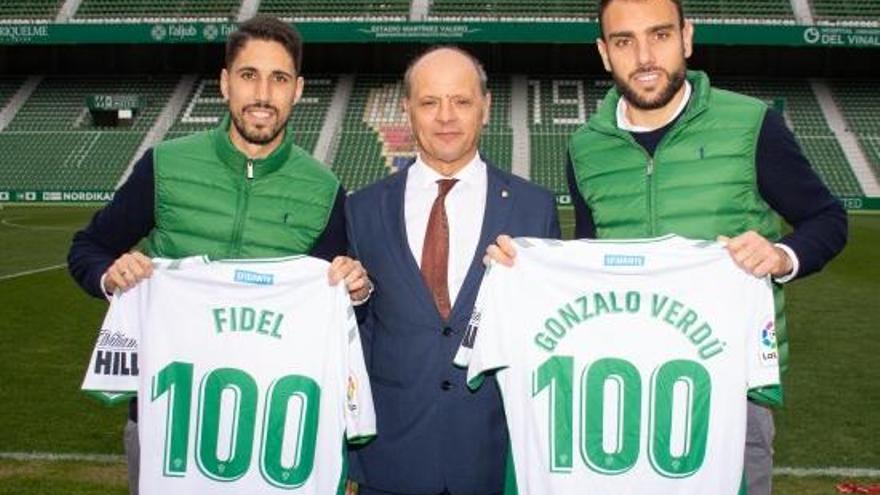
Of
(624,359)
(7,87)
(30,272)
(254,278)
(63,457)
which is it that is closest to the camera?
(624,359)

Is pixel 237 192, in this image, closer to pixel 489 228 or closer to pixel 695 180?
pixel 489 228

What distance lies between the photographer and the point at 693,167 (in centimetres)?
365

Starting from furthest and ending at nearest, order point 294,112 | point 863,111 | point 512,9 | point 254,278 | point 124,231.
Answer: point 294,112 → point 512,9 → point 863,111 → point 124,231 → point 254,278

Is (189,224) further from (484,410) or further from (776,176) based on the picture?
(776,176)

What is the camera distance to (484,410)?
3.66 m

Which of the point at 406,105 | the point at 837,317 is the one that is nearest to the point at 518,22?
the point at 837,317

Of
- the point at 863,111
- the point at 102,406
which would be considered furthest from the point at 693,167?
the point at 863,111

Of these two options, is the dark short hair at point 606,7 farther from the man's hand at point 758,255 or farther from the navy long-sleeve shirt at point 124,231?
the navy long-sleeve shirt at point 124,231

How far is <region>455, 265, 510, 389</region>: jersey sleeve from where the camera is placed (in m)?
3.53

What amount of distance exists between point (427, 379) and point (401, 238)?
0.49m

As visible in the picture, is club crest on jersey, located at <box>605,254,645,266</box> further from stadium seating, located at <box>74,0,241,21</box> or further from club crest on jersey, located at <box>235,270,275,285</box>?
stadium seating, located at <box>74,0,241,21</box>

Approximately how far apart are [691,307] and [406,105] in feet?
3.93

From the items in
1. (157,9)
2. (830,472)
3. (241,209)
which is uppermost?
(157,9)

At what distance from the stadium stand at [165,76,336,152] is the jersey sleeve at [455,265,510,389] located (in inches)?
1348
